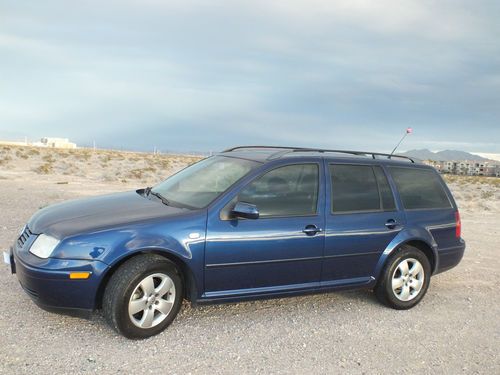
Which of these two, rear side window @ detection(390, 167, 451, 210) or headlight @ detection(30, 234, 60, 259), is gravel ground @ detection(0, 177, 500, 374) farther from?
rear side window @ detection(390, 167, 451, 210)

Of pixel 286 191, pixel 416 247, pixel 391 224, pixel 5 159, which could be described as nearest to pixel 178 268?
pixel 286 191

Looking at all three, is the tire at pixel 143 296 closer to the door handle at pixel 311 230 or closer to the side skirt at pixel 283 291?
the side skirt at pixel 283 291

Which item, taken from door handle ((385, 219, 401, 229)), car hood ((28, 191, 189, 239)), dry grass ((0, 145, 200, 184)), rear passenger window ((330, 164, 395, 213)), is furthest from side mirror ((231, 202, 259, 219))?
dry grass ((0, 145, 200, 184))

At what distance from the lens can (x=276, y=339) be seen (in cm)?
421

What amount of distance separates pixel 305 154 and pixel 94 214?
7.40 feet

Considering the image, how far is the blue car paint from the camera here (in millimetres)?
3783

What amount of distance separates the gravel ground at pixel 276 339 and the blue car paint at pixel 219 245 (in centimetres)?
33

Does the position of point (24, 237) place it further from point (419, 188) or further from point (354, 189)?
point (419, 188)

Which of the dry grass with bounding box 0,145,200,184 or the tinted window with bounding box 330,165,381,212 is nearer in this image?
the tinted window with bounding box 330,165,381,212

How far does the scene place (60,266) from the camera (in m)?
3.72

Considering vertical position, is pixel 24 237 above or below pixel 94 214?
below

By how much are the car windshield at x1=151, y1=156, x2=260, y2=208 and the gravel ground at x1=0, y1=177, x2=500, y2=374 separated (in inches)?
44.8

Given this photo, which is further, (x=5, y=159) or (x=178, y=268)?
(x=5, y=159)

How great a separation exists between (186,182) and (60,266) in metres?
1.80
